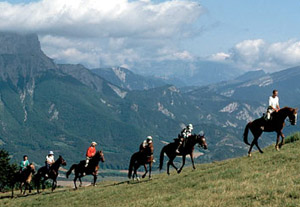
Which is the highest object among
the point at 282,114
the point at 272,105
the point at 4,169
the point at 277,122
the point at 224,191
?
the point at 272,105

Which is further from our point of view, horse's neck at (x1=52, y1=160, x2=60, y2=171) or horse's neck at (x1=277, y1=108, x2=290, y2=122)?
horse's neck at (x1=52, y1=160, x2=60, y2=171)

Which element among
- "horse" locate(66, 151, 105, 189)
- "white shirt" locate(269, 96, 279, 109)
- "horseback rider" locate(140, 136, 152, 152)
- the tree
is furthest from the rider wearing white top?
the tree

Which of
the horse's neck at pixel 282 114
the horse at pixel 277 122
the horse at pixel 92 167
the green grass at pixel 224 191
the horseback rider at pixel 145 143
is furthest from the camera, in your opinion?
the horse at pixel 92 167

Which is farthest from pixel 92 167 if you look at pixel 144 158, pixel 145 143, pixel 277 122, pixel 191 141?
pixel 277 122

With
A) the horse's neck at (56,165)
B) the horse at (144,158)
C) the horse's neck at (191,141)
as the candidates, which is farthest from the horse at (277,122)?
the horse's neck at (56,165)

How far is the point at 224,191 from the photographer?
22.6 metres

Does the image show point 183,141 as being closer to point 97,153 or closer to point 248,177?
point 97,153

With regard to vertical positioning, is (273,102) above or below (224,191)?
above

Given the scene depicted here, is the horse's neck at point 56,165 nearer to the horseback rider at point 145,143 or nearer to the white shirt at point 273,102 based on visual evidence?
the horseback rider at point 145,143

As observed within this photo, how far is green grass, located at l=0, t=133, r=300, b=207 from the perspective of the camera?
19.9m

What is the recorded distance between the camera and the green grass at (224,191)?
19.9m

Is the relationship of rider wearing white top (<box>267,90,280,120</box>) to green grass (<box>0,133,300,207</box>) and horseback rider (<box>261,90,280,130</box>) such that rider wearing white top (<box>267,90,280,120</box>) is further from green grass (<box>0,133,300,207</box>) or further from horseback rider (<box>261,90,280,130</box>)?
green grass (<box>0,133,300,207</box>)

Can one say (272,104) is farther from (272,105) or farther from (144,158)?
(144,158)

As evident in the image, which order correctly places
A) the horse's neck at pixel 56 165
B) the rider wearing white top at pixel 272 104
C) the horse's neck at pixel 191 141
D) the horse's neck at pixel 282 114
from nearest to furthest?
the horse's neck at pixel 282 114 → the rider wearing white top at pixel 272 104 → the horse's neck at pixel 191 141 → the horse's neck at pixel 56 165
